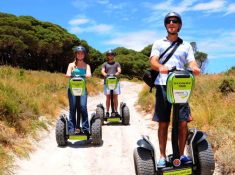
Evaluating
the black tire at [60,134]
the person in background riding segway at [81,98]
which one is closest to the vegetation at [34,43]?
the person in background riding segway at [81,98]

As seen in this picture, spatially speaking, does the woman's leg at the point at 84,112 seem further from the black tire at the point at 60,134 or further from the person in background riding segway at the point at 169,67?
the person in background riding segway at the point at 169,67

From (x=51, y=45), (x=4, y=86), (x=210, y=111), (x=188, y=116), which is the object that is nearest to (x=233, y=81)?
(x=210, y=111)

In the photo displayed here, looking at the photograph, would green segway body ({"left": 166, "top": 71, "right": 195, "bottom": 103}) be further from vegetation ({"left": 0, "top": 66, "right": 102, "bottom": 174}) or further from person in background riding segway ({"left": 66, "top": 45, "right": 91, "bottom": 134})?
person in background riding segway ({"left": 66, "top": 45, "right": 91, "bottom": 134})

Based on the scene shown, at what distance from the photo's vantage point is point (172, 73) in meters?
4.37

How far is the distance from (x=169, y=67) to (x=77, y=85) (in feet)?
9.37

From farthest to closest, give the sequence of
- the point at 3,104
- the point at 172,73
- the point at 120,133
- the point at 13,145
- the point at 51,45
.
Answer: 1. the point at 51,45
2. the point at 120,133
3. the point at 3,104
4. the point at 13,145
5. the point at 172,73

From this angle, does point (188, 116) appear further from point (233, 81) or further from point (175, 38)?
point (233, 81)

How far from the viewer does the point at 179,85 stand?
14.2 ft

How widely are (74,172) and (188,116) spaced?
6.45 feet

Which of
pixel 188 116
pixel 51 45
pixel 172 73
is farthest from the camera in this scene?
pixel 51 45

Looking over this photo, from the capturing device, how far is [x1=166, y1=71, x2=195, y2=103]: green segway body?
434 centimetres

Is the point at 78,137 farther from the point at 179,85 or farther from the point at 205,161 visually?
the point at 179,85

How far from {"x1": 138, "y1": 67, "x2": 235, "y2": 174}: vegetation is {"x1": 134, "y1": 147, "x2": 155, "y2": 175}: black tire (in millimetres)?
1176

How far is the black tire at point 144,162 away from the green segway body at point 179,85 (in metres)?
0.72
